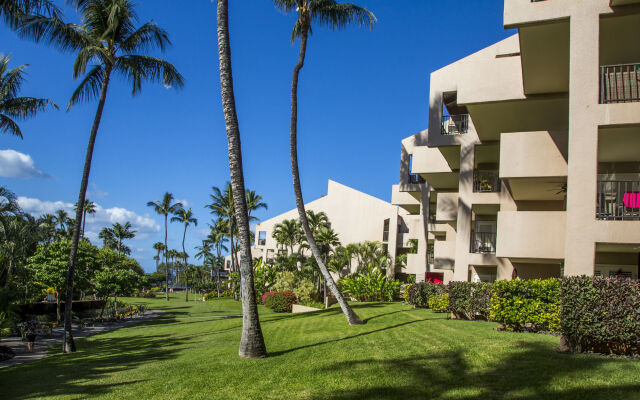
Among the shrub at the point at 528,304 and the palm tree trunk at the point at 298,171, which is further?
the palm tree trunk at the point at 298,171

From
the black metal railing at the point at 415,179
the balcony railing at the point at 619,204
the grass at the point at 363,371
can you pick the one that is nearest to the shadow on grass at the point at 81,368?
the grass at the point at 363,371

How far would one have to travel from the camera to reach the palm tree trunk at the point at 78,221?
18.1 metres

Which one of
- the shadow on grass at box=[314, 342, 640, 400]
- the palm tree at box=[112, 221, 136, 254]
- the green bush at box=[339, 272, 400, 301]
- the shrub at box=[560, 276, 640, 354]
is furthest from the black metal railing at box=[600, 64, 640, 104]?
the palm tree at box=[112, 221, 136, 254]

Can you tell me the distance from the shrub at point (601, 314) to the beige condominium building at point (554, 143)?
2.09 metres

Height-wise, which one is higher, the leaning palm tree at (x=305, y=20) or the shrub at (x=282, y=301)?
the leaning palm tree at (x=305, y=20)

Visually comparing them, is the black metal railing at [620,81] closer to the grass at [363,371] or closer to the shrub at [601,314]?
the shrub at [601,314]

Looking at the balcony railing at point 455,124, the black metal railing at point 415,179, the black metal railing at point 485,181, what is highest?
the balcony railing at point 455,124

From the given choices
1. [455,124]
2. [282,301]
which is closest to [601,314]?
[455,124]

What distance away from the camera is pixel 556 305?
39.1ft

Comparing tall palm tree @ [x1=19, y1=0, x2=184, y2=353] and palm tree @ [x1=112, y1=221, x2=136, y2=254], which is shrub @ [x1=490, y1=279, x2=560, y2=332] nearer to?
tall palm tree @ [x1=19, y1=0, x2=184, y2=353]

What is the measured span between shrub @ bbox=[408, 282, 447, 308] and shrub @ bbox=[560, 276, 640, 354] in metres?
12.8

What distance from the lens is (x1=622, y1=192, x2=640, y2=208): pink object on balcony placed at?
36.2 ft

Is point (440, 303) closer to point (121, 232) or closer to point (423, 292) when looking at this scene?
point (423, 292)

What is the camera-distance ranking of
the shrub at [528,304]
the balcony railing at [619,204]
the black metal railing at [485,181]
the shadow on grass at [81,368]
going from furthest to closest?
1. the black metal railing at [485,181]
2. the shrub at [528,304]
3. the balcony railing at [619,204]
4. the shadow on grass at [81,368]
